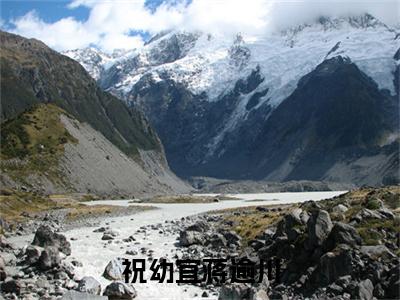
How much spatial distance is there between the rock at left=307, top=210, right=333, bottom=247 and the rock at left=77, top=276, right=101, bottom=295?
17.2 meters

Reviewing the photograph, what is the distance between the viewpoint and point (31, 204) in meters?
141

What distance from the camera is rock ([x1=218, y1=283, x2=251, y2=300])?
4138cm

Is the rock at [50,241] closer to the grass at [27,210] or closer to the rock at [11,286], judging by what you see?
the rock at [11,286]

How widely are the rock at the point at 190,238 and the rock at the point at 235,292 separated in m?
24.4

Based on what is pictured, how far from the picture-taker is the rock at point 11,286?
44.0 m

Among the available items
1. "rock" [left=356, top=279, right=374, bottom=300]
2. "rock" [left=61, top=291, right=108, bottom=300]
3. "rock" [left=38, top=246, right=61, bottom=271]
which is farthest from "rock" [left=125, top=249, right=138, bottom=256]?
"rock" [left=356, top=279, right=374, bottom=300]

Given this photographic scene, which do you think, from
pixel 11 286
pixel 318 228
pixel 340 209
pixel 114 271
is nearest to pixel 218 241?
pixel 340 209

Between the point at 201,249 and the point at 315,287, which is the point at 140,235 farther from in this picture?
the point at 315,287

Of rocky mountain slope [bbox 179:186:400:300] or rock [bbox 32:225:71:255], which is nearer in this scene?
rocky mountain slope [bbox 179:186:400:300]

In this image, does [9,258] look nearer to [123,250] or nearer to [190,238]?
[123,250]

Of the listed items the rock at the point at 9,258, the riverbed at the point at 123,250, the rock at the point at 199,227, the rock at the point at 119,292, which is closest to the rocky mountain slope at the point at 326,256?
the riverbed at the point at 123,250

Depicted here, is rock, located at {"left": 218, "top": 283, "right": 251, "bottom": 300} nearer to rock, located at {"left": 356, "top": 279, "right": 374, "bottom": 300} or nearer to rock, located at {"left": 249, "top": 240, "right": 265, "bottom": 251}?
rock, located at {"left": 356, "top": 279, "right": 374, "bottom": 300}

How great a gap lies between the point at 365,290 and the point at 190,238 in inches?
1199

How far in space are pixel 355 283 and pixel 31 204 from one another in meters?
112
